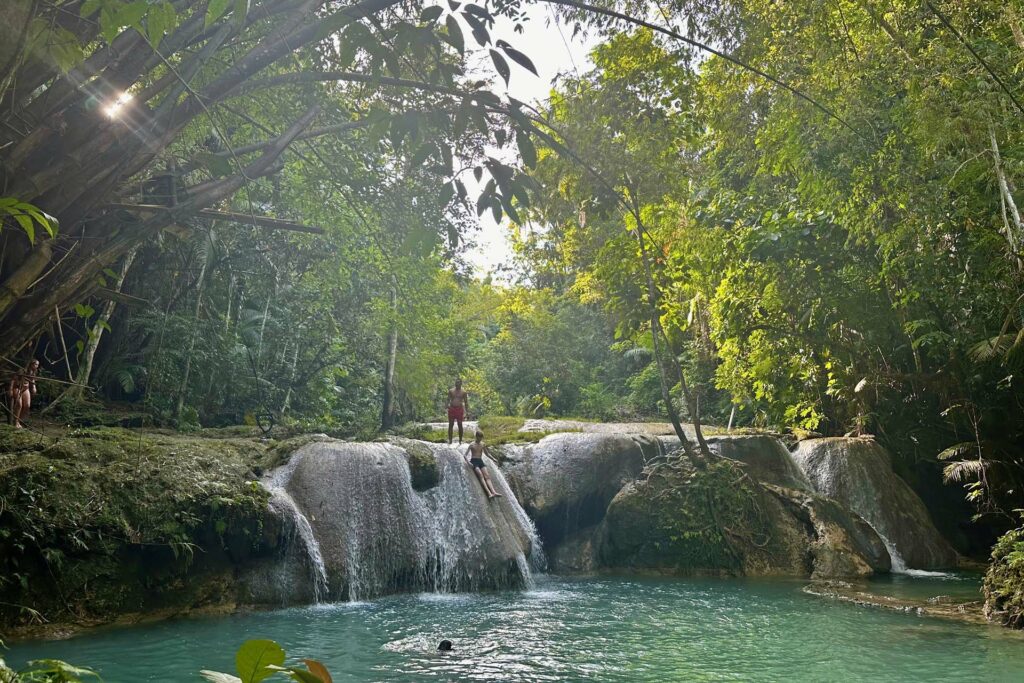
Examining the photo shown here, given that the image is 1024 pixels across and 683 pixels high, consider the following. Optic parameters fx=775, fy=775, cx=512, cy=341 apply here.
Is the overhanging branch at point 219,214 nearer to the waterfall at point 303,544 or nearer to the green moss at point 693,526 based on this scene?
the waterfall at point 303,544

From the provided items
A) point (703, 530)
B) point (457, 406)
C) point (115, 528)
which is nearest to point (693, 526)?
point (703, 530)

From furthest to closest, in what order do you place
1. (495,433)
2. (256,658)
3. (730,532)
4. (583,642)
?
(495,433) < (730,532) < (583,642) < (256,658)

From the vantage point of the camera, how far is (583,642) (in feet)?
24.9

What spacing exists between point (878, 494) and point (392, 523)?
8886 millimetres

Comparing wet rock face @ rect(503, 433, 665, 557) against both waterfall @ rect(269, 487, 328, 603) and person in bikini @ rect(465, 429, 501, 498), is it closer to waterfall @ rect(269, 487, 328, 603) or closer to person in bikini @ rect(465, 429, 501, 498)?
person in bikini @ rect(465, 429, 501, 498)

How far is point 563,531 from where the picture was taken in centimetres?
1369

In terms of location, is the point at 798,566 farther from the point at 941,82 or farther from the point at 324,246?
the point at 324,246

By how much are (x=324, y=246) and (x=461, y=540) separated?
7.21m

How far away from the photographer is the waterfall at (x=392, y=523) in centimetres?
1005

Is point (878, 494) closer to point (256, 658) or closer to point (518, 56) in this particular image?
point (518, 56)

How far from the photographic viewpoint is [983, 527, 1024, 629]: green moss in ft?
26.4

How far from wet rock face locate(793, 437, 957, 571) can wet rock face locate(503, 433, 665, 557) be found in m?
3.49

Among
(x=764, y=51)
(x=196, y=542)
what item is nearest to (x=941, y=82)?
(x=764, y=51)

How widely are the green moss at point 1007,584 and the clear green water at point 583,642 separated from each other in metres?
0.33
